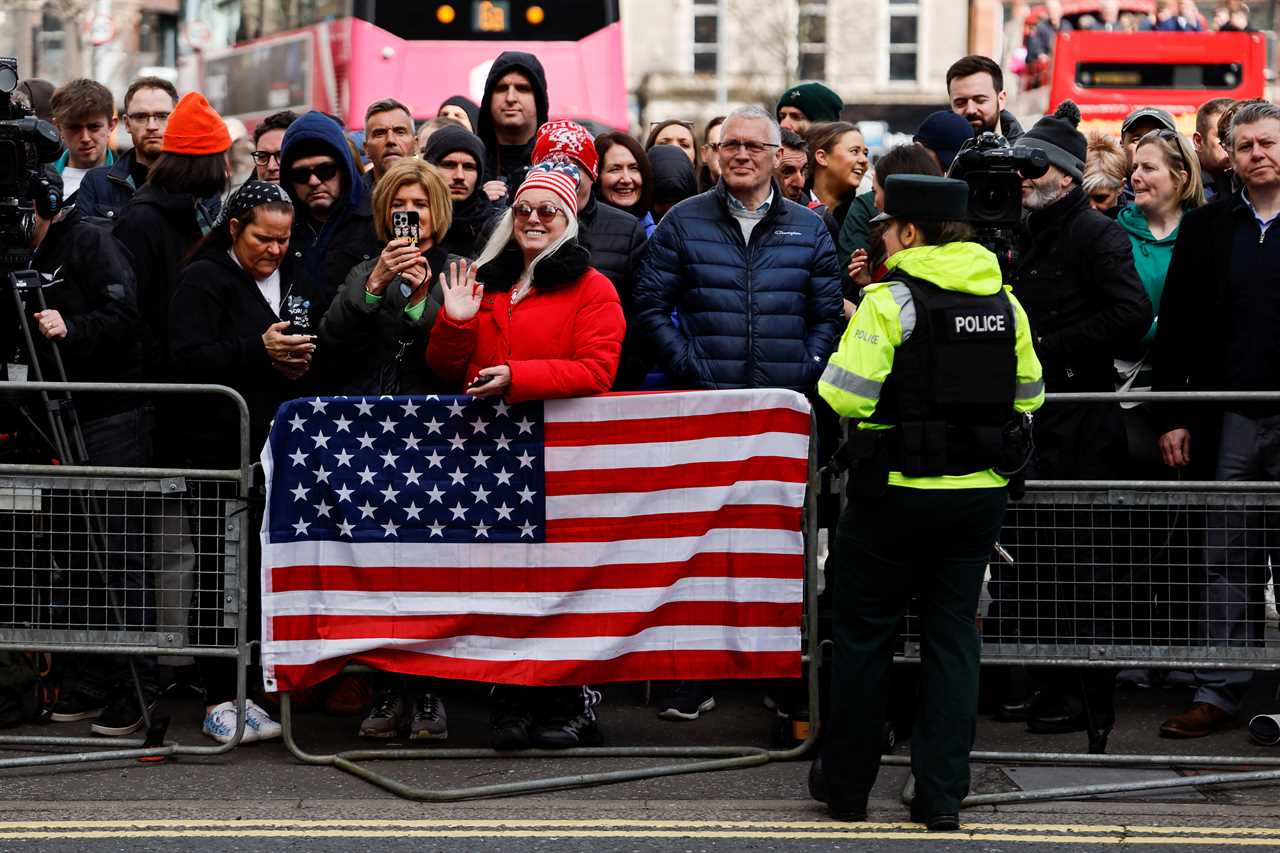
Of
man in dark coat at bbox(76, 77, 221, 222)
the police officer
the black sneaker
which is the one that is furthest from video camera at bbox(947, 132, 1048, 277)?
man in dark coat at bbox(76, 77, 221, 222)

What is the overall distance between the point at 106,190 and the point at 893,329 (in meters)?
4.86

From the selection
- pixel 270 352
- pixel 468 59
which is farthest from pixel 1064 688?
pixel 468 59

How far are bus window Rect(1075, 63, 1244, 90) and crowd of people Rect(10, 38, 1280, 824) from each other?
19.4m

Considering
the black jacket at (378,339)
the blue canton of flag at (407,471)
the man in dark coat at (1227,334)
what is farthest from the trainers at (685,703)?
the man in dark coat at (1227,334)

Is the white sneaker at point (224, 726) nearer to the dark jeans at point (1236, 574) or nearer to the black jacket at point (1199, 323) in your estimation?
the dark jeans at point (1236, 574)

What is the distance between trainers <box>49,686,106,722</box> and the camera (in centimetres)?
770

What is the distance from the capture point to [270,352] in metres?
7.20

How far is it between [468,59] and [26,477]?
35.6 ft

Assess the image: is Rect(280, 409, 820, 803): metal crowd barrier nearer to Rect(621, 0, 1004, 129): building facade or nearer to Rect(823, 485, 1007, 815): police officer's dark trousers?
Rect(823, 485, 1007, 815): police officer's dark trousers

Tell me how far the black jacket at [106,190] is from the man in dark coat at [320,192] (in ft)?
5.33

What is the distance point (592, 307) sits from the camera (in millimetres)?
6984

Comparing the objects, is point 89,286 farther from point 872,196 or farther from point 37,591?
point 872,196

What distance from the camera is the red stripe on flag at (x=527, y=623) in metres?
6.91

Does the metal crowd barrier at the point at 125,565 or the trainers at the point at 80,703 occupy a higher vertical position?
the metal crowd barrier at the point at 125,565
